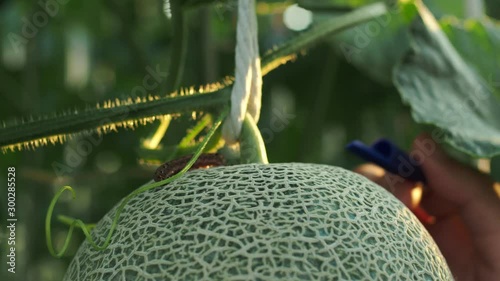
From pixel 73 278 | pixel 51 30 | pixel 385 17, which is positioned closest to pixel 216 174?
pixel 73 278

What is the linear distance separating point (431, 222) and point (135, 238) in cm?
59

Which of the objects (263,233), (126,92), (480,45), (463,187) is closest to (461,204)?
(463,187)

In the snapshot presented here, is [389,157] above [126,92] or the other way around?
the other way around

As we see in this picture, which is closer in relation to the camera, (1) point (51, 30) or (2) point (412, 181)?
(2) point (412, 181)

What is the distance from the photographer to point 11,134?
0.74 meters

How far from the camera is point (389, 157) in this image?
0.98 meters

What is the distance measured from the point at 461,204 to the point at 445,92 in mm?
162

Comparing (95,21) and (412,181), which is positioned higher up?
(95,21)

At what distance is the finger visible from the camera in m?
0.98

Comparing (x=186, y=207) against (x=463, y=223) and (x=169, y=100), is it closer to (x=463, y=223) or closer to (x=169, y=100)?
(x=169, y=100)

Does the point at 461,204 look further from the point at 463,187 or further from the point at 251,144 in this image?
the point at 251,144

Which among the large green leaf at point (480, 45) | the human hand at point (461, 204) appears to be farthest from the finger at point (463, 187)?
the large green leaf at point (480, 45)

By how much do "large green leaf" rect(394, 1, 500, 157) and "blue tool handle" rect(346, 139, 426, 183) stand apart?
0.22ft

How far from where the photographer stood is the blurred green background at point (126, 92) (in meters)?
1.54
